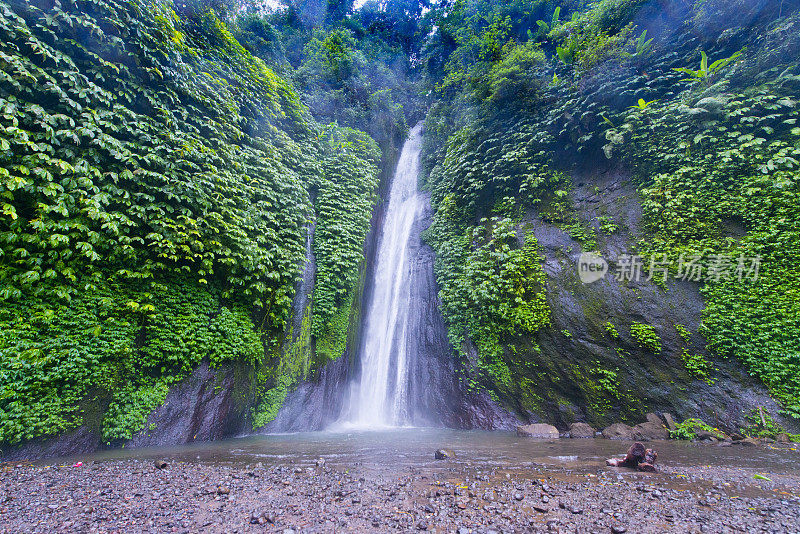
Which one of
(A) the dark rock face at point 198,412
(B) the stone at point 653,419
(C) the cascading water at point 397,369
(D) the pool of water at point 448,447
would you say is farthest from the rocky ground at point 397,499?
(C) the cascading water at point 397,369

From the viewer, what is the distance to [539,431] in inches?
270

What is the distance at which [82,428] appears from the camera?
191 inches

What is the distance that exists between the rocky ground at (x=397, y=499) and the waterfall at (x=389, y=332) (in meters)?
5.71

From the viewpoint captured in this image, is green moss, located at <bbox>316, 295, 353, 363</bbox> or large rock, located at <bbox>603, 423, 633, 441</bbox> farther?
green moss, located at <bbox>316, 295, 353, 363</bbox>

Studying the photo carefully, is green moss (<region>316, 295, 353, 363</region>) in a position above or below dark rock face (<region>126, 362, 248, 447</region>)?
above

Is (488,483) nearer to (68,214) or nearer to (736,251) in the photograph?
(736,251)

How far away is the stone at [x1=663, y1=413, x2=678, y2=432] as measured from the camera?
5.73 m

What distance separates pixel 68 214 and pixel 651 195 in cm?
1144

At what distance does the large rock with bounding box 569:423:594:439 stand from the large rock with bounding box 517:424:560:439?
0.32 metres


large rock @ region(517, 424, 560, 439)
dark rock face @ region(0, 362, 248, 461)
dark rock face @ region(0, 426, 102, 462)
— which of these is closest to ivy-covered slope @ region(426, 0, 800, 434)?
large rock @ region(517, 424, 560, 439)

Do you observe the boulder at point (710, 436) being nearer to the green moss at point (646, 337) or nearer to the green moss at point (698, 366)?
the green moss at point (698, 366)

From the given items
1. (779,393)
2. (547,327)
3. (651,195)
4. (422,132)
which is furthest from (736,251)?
(422,132)

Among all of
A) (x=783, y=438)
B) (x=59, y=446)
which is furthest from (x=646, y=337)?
(x=59, y=446)

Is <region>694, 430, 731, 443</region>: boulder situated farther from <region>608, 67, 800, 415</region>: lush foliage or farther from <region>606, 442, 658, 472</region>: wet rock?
<region>606, 442, 658, 472</region>: wet rock
